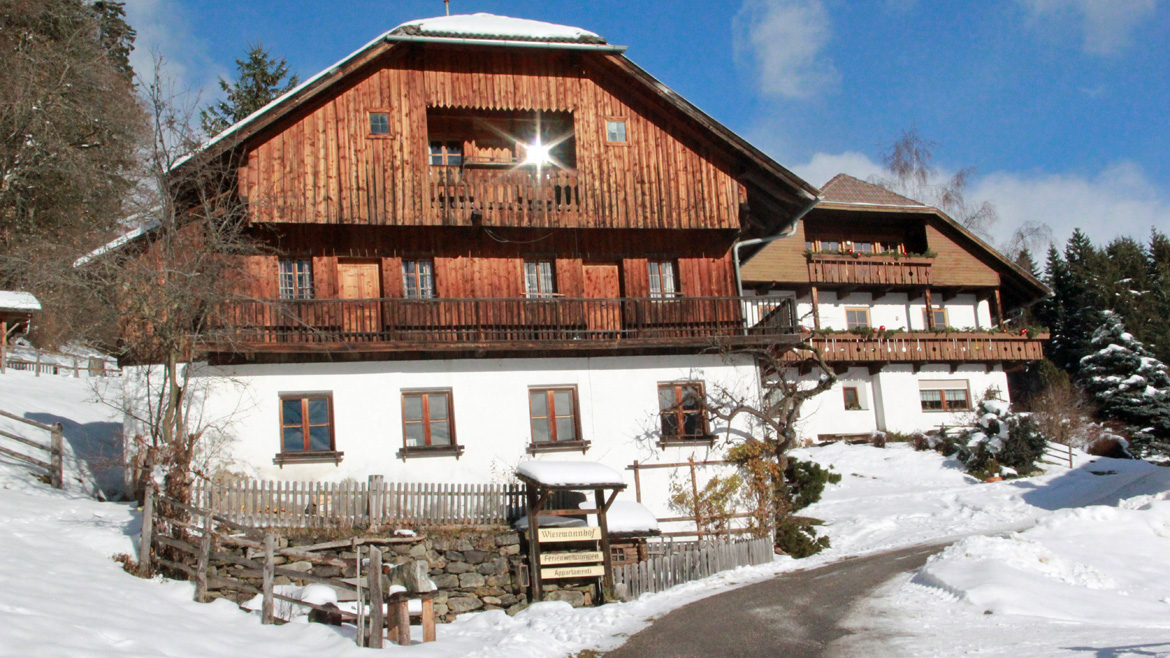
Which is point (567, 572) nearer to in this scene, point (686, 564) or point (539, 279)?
point (686, 564)

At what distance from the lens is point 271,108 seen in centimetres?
2108

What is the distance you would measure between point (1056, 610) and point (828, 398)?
905 inches

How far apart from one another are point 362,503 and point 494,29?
39.0 feet

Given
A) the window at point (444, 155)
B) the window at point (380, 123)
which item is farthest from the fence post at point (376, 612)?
the window at point (444, 155)

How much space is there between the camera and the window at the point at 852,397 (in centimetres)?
3662

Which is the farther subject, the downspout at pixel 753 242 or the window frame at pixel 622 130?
the downspout at pixel 753 242

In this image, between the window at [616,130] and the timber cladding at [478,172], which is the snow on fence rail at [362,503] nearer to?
the timber cladding at [478,172]

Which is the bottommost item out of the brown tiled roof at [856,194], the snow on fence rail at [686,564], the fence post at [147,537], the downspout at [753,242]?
the snow on fence rail at [686,564]

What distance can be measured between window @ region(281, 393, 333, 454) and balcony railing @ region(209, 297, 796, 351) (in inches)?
45.1

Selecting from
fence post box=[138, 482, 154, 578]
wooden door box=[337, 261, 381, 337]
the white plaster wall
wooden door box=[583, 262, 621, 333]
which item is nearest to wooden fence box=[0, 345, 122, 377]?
wooden door box=[337, 261, 381, 337]

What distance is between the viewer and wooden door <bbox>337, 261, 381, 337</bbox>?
21422mm

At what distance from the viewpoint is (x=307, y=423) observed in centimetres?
2056

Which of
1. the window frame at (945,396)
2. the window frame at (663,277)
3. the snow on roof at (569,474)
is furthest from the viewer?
the window frame at (945,396)

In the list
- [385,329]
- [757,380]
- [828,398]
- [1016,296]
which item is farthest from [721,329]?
[1016,296]
